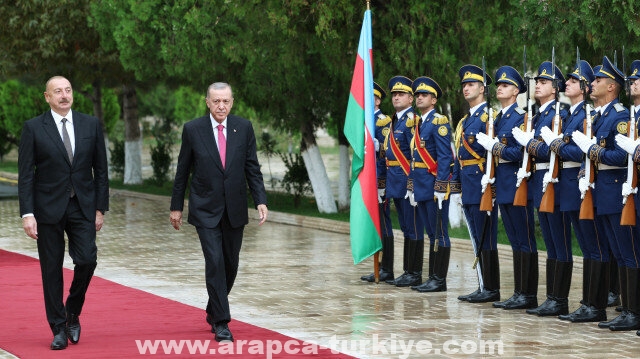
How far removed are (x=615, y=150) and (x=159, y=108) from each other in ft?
172

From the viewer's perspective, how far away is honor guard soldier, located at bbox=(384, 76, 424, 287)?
1341 cm

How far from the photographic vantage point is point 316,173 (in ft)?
76.5

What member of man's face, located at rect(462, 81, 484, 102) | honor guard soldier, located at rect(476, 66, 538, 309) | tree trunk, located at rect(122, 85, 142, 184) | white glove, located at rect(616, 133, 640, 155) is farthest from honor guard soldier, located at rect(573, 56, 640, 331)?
tree trunk, located at rect(122, 85, 142, 184)

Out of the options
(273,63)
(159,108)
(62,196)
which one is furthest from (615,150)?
(159,108)

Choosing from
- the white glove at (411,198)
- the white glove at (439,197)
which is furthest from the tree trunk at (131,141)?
the white glove at (439,197)

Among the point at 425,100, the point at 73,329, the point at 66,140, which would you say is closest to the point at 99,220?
the point at 66,140

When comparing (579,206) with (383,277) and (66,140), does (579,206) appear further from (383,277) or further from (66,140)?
(66,140)

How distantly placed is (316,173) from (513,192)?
11796 mm

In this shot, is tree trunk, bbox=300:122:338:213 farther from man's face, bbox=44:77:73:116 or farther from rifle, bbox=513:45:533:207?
man's face, bbox=44:77:73:116

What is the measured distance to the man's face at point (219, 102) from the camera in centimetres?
990

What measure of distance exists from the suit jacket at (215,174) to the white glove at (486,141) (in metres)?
2.52

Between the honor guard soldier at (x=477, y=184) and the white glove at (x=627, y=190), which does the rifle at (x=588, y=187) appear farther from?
the honor guard soldier at (x=477, y=184)

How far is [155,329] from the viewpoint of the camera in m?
10.4

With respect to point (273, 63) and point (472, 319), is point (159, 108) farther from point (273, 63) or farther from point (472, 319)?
point (472, 319)
